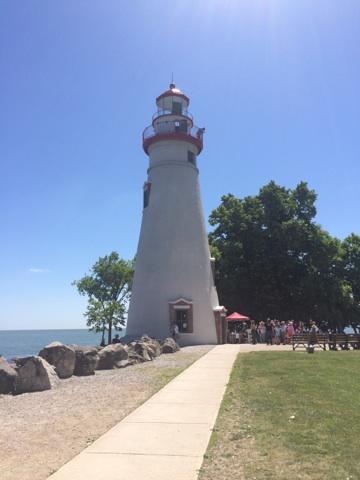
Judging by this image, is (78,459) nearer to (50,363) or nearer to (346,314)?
(50,363)

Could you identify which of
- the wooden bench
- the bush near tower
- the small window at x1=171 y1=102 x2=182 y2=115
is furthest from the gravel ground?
the bush near tower

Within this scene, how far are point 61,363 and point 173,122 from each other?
64.4 ft

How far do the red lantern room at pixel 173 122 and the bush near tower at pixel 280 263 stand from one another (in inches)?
460

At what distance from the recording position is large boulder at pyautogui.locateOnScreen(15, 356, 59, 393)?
38.9 feet

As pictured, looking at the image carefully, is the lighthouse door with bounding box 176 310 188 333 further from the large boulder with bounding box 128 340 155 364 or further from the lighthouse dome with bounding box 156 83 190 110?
the lighthouse dome with bounding box 156 83 190 110

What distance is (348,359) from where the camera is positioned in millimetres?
16797

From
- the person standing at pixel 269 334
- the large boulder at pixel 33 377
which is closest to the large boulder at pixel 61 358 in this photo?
the large boulder at pixel 33 377

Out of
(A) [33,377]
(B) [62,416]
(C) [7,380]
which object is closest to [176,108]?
(A) [33,377]

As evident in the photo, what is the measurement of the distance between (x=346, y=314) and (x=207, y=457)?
3828 cm

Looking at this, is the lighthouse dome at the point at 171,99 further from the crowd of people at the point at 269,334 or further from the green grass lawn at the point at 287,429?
the green grass lawn at the point at 287,429

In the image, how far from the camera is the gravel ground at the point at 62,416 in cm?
588

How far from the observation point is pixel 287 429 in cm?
682

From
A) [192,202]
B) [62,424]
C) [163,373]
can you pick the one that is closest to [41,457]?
[62,424]

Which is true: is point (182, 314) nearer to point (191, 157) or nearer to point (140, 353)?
point (140, 353)
